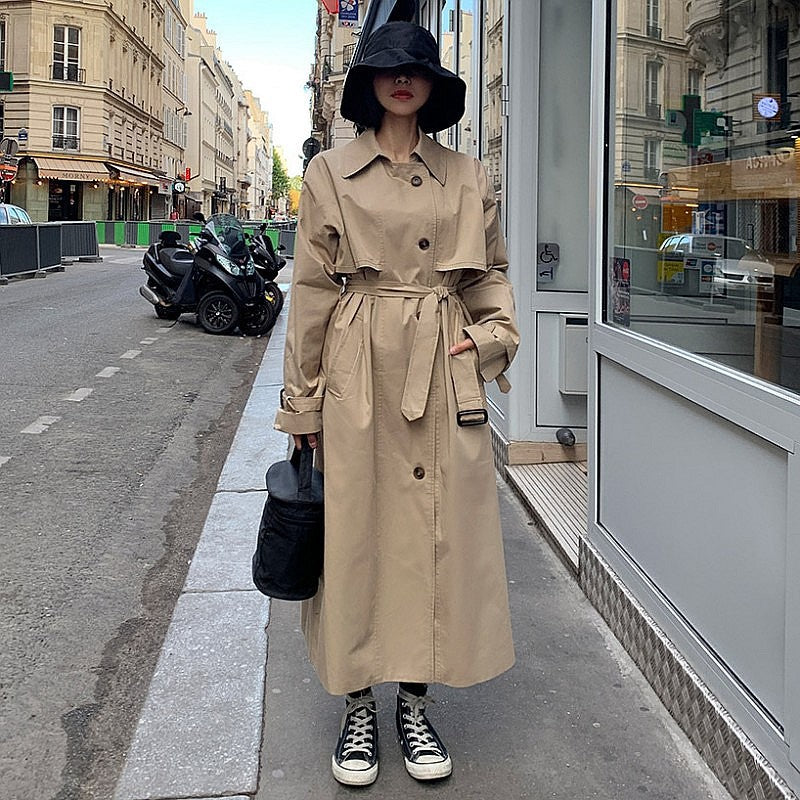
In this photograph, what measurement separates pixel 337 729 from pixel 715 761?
1.01 metres

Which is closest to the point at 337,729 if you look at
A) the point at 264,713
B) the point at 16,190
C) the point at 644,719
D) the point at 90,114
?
the point at 264,713

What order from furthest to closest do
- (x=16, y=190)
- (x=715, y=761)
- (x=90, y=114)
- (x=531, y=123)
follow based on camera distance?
(x=90, y=114)
(x=16, y=190)
(x=531, y=123)
(x=715, y=761)

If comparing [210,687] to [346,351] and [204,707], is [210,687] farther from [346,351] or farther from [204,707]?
[346,351]

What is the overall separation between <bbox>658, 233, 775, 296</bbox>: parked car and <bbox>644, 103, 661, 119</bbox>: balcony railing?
1.44ft

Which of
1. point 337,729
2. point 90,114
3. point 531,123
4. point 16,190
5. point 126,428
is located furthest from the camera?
point 90,114

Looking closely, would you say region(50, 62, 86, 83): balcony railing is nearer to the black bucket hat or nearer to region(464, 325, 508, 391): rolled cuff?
the black bucket hat

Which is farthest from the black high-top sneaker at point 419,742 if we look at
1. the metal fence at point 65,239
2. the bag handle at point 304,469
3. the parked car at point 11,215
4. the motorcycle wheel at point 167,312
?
the parked car at point 11,215

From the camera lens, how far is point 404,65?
2.57 metres

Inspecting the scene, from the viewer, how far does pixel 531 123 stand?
5.50m

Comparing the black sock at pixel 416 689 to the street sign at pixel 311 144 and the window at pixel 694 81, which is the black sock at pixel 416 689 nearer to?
the window at pixel 694 81

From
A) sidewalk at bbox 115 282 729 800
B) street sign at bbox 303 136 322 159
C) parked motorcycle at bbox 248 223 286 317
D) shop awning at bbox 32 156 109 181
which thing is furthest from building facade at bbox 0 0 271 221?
sidewalk at bbox 115 282 729 800

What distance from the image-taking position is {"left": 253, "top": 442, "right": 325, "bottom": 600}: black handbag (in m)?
2.62

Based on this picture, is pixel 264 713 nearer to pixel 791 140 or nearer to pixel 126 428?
pixel 791 140

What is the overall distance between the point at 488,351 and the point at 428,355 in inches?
6.1
